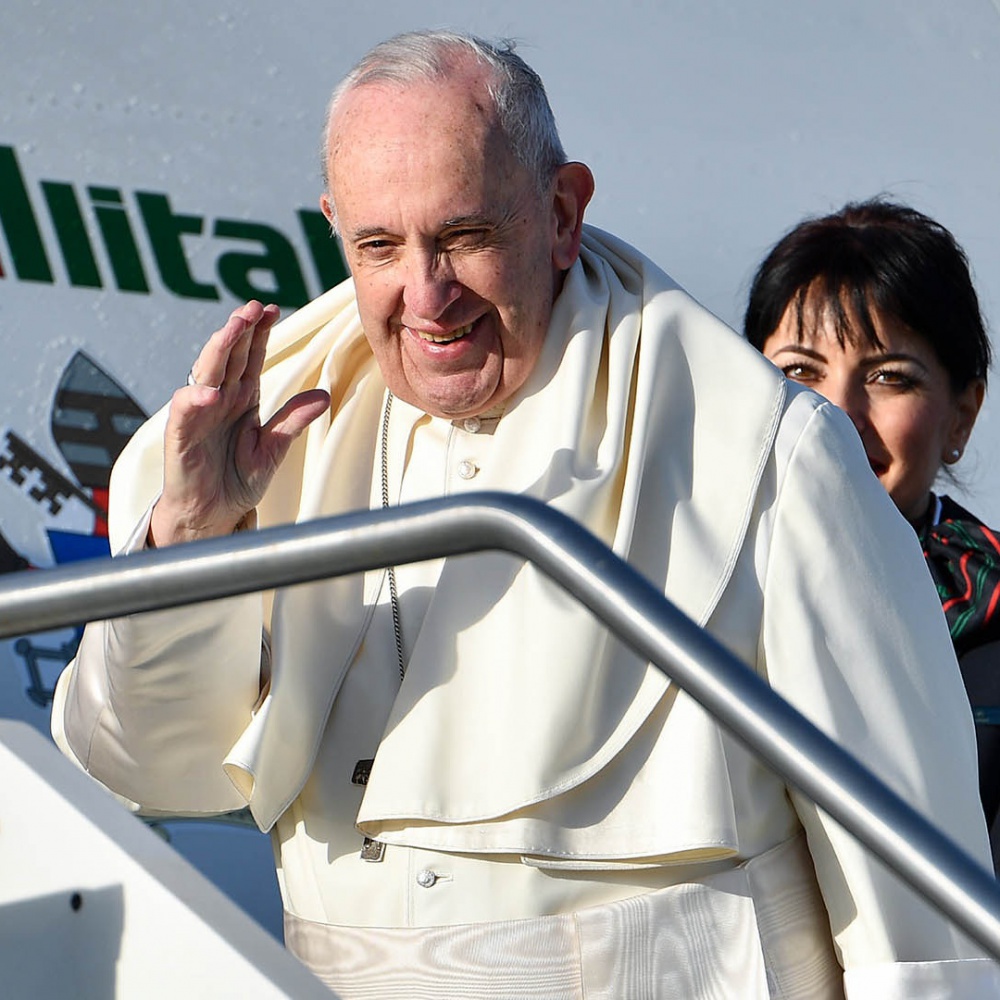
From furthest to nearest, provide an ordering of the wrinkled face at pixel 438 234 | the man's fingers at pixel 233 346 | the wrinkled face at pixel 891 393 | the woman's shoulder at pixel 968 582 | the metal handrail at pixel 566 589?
the wrinkled face at pixel 891 393 < the woman's shoulder at pixel 968 582 < the wrinkled face at pixel 438 234 < the man's fingers at pixel 233 346 < the metal handrail at pixel 566 589

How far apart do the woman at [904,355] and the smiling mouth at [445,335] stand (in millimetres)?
822

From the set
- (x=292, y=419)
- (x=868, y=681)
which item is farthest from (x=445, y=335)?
(x=868, y=681)

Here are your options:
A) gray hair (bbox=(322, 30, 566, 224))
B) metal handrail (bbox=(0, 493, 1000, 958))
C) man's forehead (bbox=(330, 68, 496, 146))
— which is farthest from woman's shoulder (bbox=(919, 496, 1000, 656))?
metal handrail (bbox=(0, 493, 1000, 958))

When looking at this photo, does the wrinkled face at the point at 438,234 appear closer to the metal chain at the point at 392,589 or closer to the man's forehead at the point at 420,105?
the man's forehead at the point at 420,105

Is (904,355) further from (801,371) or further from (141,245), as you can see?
(141,245)

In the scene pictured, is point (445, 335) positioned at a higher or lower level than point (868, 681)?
higher

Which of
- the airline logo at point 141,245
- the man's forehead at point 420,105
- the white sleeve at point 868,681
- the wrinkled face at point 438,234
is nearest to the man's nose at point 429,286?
the wrinkled face at point 438,234

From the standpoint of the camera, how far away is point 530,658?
173cm

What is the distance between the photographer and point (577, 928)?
168cm

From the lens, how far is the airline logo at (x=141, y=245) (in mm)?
3107

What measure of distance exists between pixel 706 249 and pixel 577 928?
2.11 metres

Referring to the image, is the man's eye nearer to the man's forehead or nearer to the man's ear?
the man's ear

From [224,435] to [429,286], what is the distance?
0.91 feet

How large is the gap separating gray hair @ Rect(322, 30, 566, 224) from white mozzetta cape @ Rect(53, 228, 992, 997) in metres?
0.17
